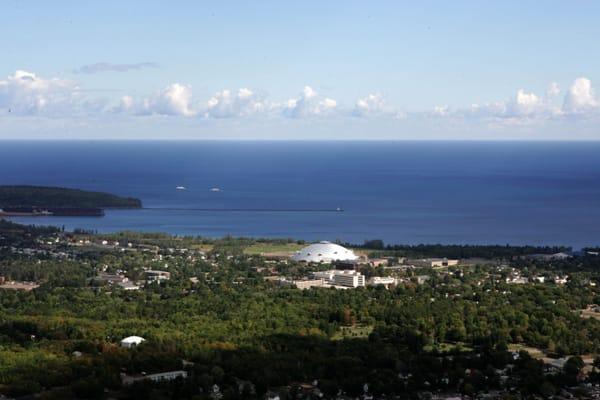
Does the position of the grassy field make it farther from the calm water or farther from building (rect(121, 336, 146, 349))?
building (rect(121, 336, 146, 349))


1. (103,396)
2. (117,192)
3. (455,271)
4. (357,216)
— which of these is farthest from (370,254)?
(117,192)

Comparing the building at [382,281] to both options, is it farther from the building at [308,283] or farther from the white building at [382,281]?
the building at [308,283]

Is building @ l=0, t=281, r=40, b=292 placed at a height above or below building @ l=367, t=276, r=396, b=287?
below

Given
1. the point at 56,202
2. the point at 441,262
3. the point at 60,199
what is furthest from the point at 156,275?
the point at 60,199

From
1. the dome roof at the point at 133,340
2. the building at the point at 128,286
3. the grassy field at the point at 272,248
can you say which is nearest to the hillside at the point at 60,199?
the grassy field at the point at 272,248

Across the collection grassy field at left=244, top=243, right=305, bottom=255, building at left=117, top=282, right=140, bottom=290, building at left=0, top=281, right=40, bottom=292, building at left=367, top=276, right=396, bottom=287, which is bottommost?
building at left=0, top=281, right=40, bottom=292

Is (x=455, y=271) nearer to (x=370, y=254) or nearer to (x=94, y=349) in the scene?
(x=370, y=254)

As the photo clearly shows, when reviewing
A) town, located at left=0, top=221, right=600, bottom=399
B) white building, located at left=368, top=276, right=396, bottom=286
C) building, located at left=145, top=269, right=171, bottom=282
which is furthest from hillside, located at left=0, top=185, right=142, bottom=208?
white building, located at left=368, top=276, right=396, bottom=286

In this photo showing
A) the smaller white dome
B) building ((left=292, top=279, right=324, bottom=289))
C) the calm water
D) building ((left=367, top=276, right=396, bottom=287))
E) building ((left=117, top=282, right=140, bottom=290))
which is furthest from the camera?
the calm water
